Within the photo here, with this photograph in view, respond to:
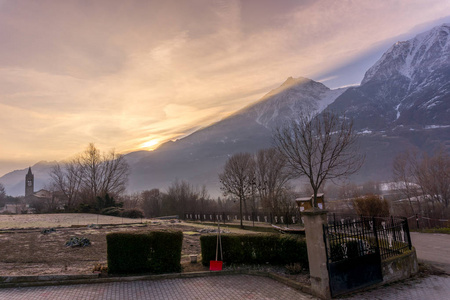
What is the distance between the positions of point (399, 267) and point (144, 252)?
26.2ft

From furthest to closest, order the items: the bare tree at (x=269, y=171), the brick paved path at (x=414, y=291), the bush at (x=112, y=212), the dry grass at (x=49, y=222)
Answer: the bare tree at (x=269, y=171) < the bush at (x=112, y=212) < the dry grass at (x=49, y=222) < the brick paved path at (x=414, y=291)

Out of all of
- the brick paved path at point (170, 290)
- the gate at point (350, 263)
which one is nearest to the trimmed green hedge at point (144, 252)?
the brick paved path at point (170, 290)

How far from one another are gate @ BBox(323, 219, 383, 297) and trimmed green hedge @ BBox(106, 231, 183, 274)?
495 centimetres

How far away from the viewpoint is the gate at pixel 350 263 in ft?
25.2

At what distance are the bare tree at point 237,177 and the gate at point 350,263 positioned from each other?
2505 cm

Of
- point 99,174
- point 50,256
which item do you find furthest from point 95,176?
point 50,256

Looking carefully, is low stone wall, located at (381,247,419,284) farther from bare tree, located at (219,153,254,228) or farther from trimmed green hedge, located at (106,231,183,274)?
bare tree, located at (219,153,254,228)

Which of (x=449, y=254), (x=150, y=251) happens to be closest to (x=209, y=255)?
(x=150, y=251)

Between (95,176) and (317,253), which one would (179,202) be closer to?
(95,176)

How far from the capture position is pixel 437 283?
327 inches

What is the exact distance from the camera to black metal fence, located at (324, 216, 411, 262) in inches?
325

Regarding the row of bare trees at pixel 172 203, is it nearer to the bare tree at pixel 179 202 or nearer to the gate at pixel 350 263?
the bare tree at pixel 179 202

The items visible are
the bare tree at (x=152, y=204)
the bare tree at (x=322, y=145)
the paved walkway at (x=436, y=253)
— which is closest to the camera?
the paved walkway at (x=436, y=253)

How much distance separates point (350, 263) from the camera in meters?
7.93
